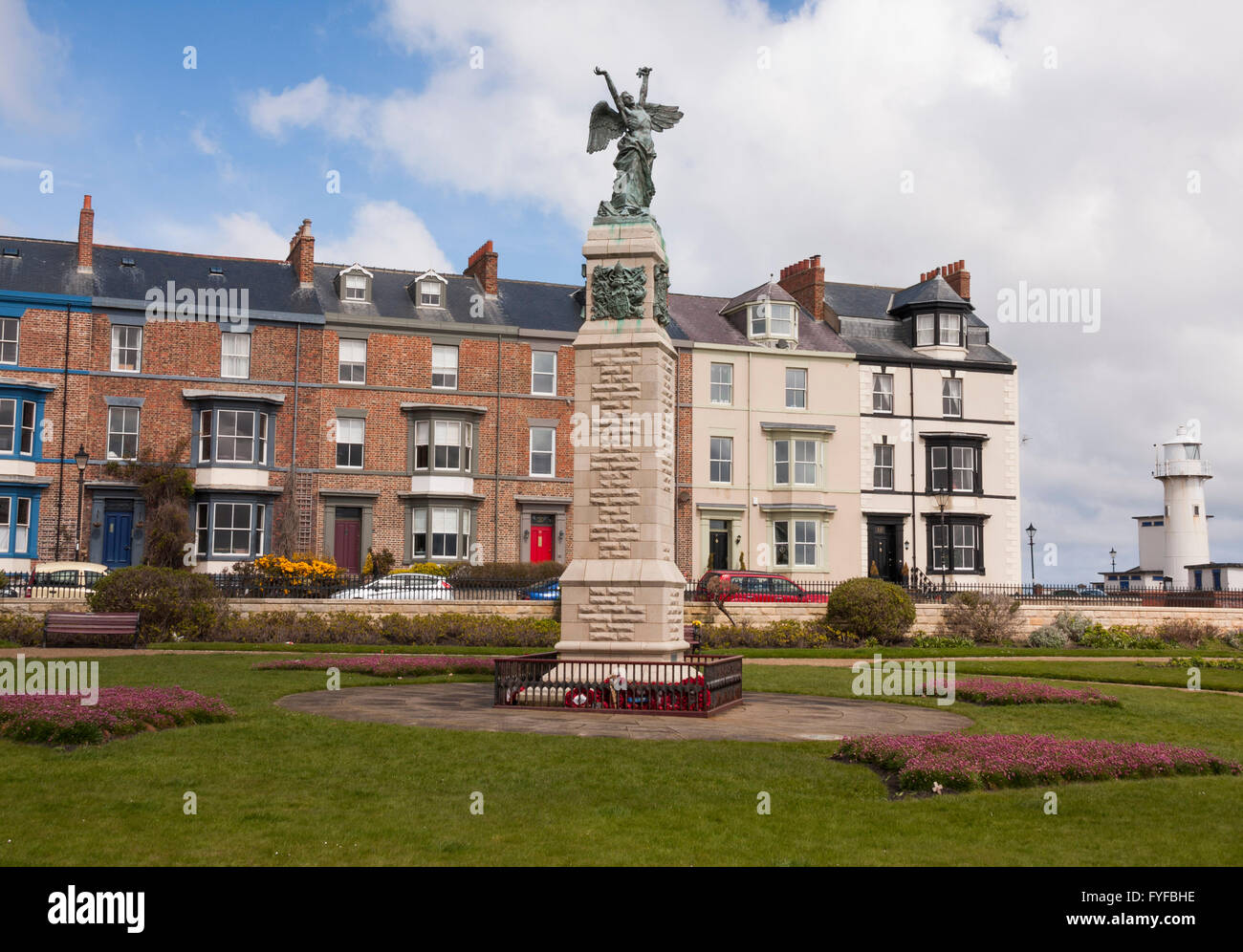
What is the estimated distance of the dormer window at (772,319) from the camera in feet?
156

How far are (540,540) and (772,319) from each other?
14.1 meters

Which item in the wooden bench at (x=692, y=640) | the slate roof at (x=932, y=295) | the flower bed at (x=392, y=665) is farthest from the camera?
the slate roof at (x=932, y=295)

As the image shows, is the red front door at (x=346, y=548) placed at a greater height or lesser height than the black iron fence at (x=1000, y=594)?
greater

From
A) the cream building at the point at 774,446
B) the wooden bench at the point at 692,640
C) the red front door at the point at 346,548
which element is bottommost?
the wooden bench at the point at 692,640

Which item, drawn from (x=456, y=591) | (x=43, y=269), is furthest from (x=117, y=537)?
(x=456, y=591)

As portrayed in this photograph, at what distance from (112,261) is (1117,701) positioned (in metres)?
38.9

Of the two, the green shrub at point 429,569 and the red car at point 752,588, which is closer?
the red car at point 752,588

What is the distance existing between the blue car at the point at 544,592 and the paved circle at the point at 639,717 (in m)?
12.8

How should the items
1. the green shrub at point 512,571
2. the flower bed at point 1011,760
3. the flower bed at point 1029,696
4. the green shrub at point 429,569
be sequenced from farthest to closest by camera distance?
1. the green shrub at point 429,569
2. the green shrub at point 512,571
3. the flower bed at point 1029,696
4. the flower bed at point 1011,760

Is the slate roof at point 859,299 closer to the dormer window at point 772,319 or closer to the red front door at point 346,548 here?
the dormer window at point 772,319

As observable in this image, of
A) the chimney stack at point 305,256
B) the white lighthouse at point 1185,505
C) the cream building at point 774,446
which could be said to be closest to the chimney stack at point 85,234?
the chimney stack at point 305,256

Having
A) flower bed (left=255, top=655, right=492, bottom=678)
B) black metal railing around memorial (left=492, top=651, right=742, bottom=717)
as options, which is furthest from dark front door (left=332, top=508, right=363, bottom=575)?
black metal railing around memorial (left=492, top=651, right=742, bottom=717)
